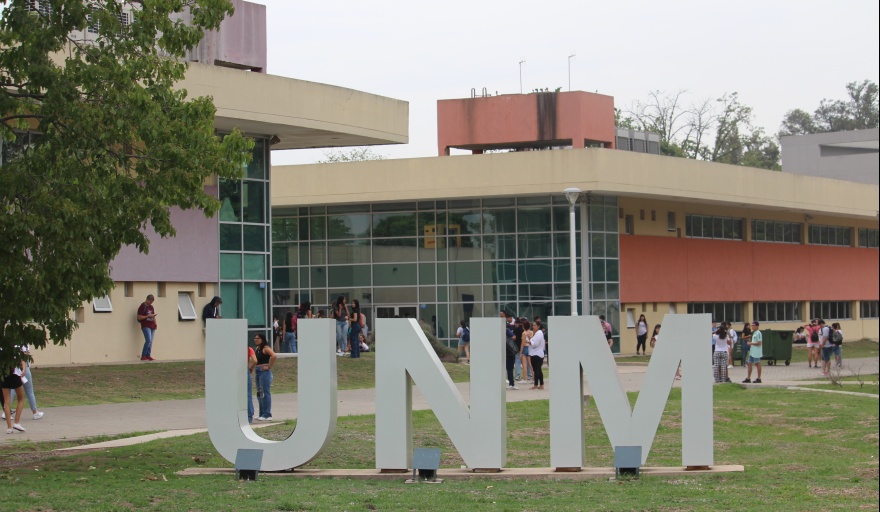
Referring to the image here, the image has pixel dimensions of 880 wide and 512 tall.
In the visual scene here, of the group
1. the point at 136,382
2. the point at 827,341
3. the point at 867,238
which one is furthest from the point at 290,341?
the point at 867,238

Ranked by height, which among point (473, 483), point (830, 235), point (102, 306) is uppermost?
point (830, 235)

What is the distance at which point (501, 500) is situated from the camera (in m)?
12.3

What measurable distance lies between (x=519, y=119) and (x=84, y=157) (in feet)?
120

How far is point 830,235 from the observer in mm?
63188

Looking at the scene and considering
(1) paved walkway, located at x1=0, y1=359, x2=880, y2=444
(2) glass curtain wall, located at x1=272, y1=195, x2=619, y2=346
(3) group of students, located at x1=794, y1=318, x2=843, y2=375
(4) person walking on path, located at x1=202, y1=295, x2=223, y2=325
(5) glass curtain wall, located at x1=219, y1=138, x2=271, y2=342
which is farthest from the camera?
(2) glass curtain wall, located at x1=272, y1=195, x2=619, y2=346

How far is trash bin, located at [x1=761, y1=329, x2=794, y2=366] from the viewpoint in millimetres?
40031

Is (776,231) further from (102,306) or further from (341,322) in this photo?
(102,306)

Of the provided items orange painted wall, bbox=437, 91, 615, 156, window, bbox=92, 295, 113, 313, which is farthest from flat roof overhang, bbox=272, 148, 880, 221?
window, bbox=92, 295, 113, 313

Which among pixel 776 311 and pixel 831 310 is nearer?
pixel 776 311

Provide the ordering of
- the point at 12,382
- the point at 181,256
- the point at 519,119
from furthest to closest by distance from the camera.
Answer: the point at 519,119 → the point at 181,256 → the point at 12,382

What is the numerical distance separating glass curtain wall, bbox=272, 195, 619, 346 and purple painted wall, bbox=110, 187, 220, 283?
1661 cm

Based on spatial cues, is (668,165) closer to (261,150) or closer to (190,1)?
(261,150)

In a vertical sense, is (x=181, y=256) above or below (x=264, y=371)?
above

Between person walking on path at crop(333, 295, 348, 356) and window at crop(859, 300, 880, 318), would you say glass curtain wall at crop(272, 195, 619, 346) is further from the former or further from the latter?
window at crop(859, 300, 880, 318)
